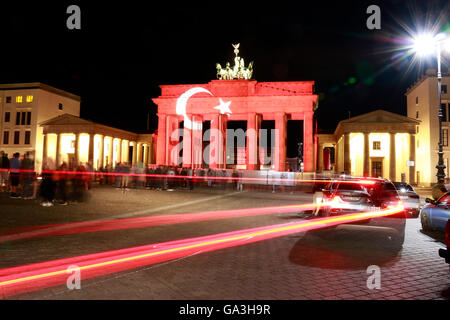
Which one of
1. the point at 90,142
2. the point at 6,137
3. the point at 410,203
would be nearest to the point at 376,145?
the point at 410,203

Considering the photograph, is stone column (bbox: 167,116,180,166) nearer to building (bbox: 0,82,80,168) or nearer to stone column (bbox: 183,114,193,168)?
stone column (bbox: 183,114,193,168)

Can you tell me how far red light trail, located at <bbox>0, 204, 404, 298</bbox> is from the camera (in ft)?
15.9

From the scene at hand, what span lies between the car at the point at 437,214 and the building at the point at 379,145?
36.2 meters

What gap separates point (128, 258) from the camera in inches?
247

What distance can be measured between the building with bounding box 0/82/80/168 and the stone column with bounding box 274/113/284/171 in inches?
1526

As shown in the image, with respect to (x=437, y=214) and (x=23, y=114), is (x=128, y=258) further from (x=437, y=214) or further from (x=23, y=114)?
(x=23, y=114)

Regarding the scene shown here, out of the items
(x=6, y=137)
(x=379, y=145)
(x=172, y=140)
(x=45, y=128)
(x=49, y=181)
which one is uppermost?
(x=45, y=128)

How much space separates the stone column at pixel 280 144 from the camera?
48.7 metres

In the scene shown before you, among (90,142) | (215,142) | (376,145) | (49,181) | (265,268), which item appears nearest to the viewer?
(265,268)

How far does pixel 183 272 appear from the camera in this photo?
5426mm

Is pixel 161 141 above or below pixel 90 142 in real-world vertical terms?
above

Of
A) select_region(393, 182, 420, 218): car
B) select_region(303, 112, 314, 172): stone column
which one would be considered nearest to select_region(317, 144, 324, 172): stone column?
select_region(303, 112, 314, 172): stone column

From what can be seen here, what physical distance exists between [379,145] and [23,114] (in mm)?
58566
